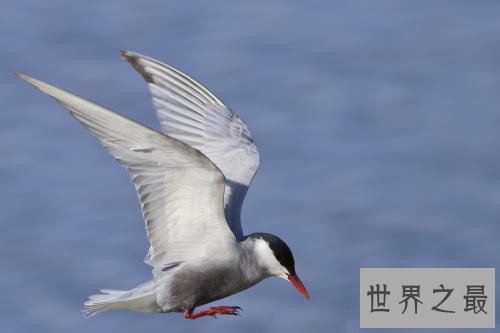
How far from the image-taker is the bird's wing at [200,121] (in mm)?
10648

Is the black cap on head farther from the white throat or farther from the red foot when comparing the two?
the red foot

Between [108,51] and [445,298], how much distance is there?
4217 millimetres

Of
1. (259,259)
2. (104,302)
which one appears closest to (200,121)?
(259,259)

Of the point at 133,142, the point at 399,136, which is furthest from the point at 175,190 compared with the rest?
the point at 399,136

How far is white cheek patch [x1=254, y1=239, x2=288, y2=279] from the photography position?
10008mm

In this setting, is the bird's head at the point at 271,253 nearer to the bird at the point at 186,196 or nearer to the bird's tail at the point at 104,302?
the bird at the point at 186,196

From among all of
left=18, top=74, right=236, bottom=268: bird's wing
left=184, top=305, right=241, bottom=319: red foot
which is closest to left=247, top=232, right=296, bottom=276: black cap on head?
left=18, top=74, right=236, bottom=268: bird's wing

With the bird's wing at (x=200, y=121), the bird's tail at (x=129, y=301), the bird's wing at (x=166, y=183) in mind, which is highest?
the bird's wing at (x=200, y=121)

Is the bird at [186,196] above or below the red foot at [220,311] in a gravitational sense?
above

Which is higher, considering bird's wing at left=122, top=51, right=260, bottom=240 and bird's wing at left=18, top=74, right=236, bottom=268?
bird's wing at left=122, top=51, right=260, bottom=240

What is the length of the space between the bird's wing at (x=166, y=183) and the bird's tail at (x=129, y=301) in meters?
0.15

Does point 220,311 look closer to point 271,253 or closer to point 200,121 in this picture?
point 271,253

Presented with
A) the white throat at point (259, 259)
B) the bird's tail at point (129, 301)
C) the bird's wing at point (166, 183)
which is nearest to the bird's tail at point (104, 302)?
the bird's tail at point (129, 301)

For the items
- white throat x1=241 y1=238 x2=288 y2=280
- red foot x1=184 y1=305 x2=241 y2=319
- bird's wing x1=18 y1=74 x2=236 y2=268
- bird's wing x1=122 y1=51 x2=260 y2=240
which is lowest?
red foot x1=184 y1=305 x2=241 y2=319
